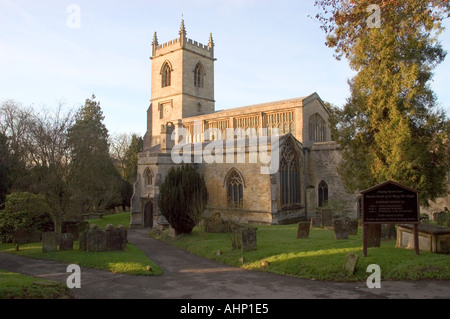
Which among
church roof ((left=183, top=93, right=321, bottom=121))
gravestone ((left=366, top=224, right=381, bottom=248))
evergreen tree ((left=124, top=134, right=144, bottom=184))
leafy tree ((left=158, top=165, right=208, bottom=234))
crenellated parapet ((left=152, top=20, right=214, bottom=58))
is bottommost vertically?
gravestone ((left=366, top=224, right=381, bottom=248))

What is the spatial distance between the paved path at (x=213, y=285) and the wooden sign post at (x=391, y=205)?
2014 mm

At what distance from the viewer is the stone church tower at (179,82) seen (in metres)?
37.7

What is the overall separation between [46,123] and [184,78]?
22985mm

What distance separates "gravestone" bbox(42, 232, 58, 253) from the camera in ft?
47.6

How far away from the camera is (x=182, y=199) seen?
17.9m

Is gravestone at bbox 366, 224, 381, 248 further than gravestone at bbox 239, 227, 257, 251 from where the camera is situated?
No

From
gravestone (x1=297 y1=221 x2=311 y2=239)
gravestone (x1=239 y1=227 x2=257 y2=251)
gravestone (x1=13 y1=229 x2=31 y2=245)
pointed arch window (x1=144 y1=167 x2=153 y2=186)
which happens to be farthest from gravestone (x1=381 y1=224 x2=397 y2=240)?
gravestone (x1=13 y1=229 x2=31 y2=245)

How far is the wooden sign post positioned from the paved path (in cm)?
201

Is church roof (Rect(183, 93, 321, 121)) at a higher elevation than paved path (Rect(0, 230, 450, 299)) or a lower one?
higher

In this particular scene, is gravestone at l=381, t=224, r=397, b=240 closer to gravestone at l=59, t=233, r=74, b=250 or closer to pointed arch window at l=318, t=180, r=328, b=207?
pointed arch window at l=318, t=180, r=328, b=207

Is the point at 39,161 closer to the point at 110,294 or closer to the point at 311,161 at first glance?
the point at 110,294

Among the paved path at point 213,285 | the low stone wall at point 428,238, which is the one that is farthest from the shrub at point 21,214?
the low stone wall at point 428,238

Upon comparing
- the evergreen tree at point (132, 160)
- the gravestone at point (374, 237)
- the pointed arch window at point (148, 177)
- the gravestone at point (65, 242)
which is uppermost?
the evergreen tree at point (132, 160)

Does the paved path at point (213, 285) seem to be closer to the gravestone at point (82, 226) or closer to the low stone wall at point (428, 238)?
the low stone wall at point (428, 238)
